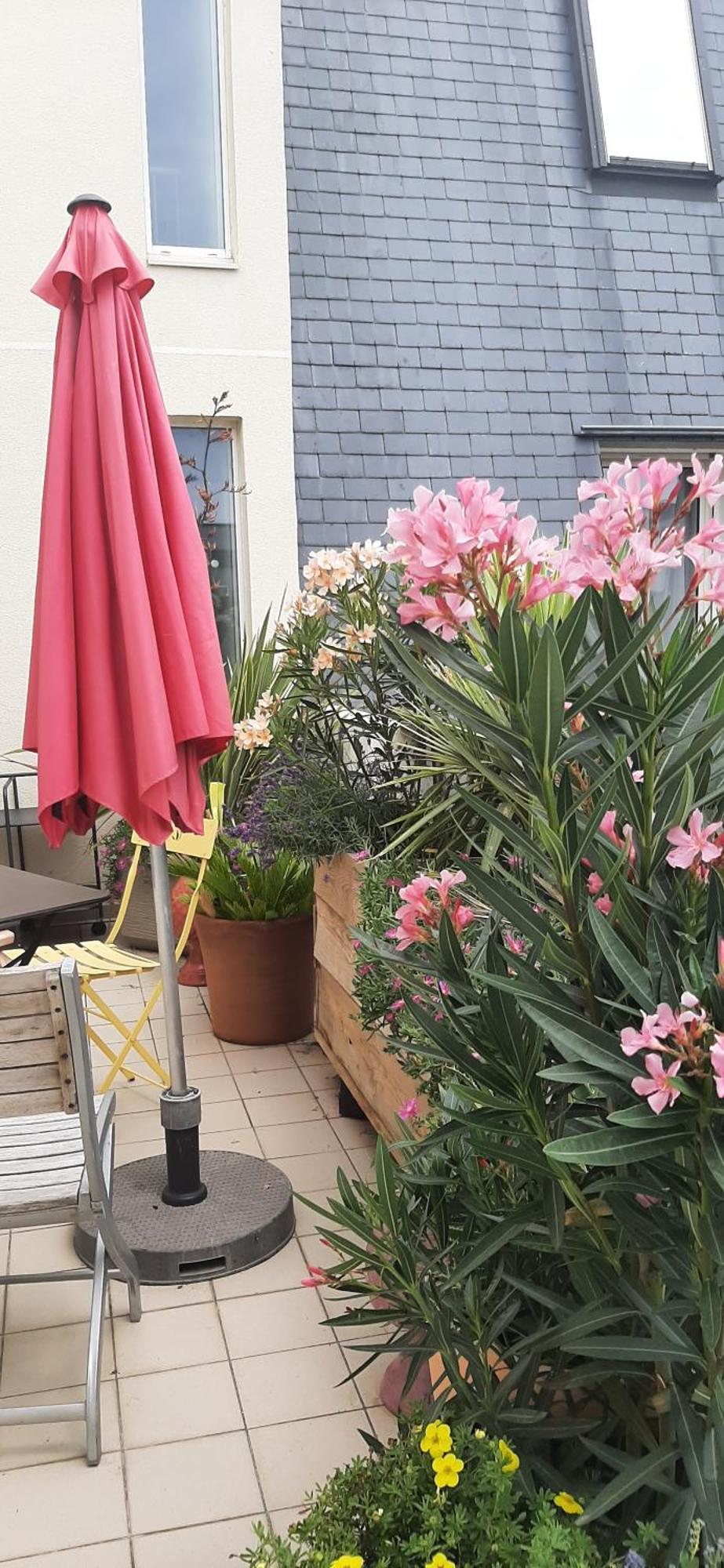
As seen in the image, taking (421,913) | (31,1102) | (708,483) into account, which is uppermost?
(708,483)

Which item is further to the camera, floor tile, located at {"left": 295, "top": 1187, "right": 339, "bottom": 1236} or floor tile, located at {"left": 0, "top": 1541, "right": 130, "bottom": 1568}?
floor tile, located at {"left": 295, "top": 1187, "right": 339, "bottom": 1236}

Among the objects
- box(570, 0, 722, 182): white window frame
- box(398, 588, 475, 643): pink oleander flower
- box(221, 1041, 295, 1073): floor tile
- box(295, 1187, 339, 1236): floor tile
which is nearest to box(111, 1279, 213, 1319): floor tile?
box(295, 1187, 339, 1236): floor tile

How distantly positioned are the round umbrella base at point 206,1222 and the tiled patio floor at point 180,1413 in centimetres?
5

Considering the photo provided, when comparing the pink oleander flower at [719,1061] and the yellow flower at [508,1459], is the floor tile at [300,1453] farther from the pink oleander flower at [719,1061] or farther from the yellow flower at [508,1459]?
the pink oleander flower at [719,1061]

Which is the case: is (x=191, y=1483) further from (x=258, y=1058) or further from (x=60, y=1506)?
(x=258, y=1058)

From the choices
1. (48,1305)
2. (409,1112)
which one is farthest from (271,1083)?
(409,1112)

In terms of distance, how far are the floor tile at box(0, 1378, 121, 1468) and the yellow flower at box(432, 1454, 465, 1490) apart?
126 centimetres

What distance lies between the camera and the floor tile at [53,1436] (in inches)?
97.7

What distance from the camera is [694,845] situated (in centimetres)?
129

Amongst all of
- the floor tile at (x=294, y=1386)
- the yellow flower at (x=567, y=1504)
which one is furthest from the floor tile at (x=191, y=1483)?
the yellow flower at (x=567, y=1504)

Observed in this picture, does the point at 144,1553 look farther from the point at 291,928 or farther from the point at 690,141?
the point at 690,141

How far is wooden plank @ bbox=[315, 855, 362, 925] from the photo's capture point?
366cm

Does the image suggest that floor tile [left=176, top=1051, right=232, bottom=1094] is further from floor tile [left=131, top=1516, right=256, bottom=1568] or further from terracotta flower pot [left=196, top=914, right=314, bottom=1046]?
floor tile [left=131, top=1516, right=256, bottom=1568]

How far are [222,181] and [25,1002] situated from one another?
5.85m
